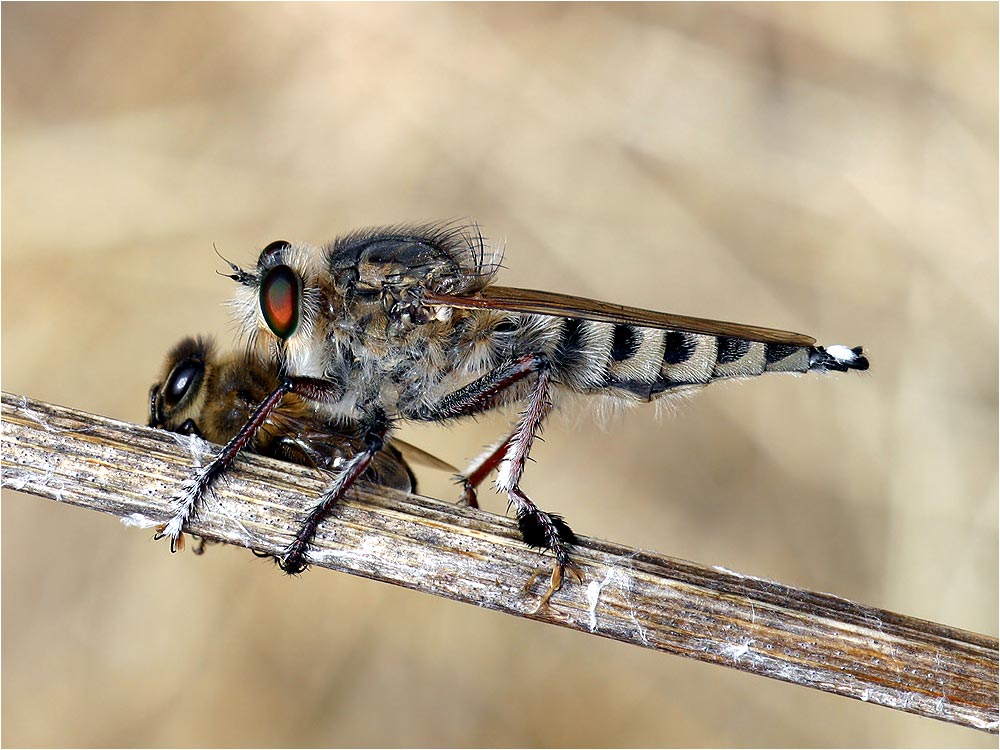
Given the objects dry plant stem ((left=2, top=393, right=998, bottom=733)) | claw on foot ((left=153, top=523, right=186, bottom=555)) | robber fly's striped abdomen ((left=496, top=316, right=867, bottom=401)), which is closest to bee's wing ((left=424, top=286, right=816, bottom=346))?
robber fly's striped abdomen ((left=496, top=316, right=867, bottom=401))

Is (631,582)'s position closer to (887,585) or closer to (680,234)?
(887,585)

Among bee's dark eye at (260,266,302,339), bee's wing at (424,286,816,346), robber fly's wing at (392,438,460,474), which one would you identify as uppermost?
bee's wing at (424,286,816,346)

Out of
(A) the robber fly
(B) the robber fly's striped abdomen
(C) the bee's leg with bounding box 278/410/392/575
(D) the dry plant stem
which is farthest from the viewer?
(B) the robber fly's striped abdomen

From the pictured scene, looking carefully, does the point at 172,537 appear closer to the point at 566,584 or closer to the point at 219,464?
the point at 219,464

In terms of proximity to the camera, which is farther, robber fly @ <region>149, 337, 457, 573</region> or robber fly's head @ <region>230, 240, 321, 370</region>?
robber fly's head @ <region>230, 240, 321, 370</region>

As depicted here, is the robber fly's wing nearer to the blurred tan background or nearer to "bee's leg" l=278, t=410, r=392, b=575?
"bee's leg" l=278, t=410, r=392, b=575

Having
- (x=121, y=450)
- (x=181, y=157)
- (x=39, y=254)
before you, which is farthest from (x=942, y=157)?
(x=39, y=254)
